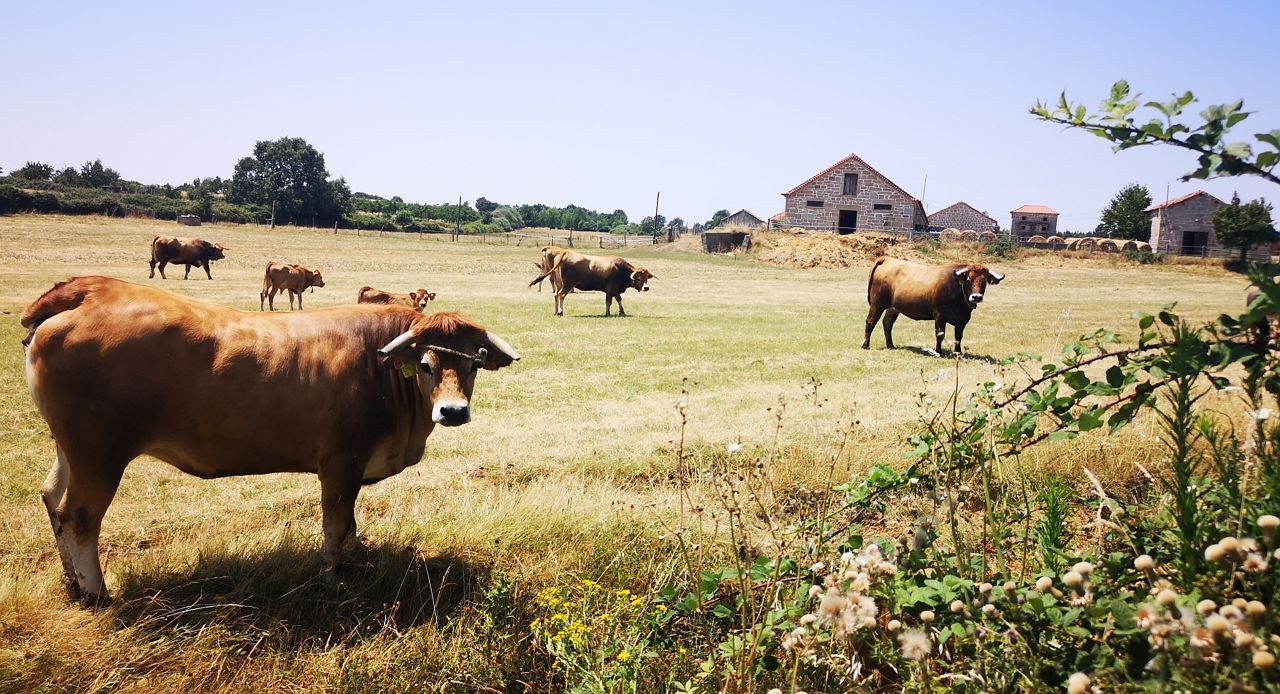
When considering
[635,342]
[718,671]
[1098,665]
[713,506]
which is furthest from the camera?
[635,342]

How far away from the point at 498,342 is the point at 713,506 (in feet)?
6.72

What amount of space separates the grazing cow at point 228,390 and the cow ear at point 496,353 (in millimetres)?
10

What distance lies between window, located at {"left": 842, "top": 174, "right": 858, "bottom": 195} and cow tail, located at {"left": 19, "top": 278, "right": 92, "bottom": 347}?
58.0 metres

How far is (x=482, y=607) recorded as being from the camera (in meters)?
4.04

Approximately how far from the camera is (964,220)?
84.2 metres

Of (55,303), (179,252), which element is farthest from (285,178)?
(55,303)

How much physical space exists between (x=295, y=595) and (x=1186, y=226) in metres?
70.7

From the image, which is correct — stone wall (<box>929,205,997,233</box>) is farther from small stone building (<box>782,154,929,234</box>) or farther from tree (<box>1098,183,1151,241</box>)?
small stone building (<box>782,154,929,234</box>)

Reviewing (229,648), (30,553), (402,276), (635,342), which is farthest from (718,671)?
(402,276)

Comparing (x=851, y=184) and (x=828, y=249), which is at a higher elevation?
(x=851, y=184)

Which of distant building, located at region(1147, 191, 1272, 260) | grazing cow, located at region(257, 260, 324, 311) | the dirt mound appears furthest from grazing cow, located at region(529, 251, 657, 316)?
distant building, located at region(1147, 191, 1272, 260)

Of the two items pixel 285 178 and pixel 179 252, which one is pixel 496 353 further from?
pixel 285 178

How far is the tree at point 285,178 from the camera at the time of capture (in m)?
82.4

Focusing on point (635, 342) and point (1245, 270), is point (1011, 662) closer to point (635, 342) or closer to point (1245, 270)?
point (1245, 270)
